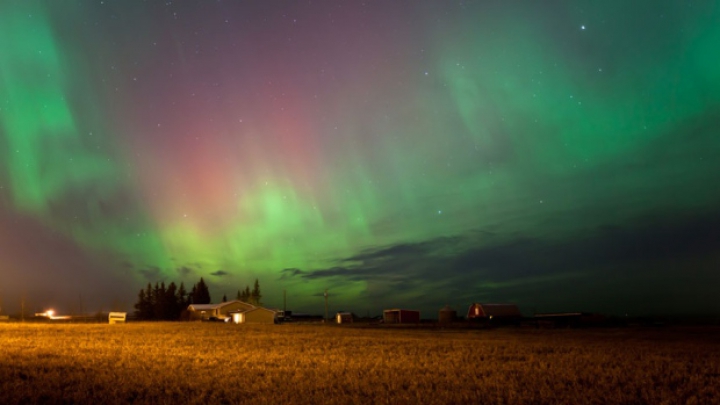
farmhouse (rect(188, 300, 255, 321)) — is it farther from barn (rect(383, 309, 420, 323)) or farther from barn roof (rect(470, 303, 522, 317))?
barn roof (rect(470, 303, 522, 317))

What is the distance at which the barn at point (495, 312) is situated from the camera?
98.9 m

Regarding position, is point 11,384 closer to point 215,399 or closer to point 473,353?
point 215,399

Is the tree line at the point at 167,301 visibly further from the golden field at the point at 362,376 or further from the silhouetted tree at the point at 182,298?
the golden field at the point at 362,376

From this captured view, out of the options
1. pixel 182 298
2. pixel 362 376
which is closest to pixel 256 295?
pixel 182 298

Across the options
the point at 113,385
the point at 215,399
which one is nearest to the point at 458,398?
the point at 215,399

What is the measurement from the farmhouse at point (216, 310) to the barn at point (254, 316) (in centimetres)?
257

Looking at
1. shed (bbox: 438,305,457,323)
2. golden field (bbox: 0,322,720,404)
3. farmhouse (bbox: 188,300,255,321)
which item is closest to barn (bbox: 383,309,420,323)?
shed (bbox: 438,305,457,323)

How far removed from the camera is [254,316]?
115 metres

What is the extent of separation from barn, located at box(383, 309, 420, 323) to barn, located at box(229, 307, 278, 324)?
2440 centimetres

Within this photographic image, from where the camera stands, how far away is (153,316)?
497 feet

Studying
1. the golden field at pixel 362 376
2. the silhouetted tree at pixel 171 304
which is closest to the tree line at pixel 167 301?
the silhouetted tree at pixel 171 304

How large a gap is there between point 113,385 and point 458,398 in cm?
1155

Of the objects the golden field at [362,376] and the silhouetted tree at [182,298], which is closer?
the golden field at [362,376]

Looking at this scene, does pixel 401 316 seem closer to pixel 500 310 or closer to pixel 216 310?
pixel 500 310
